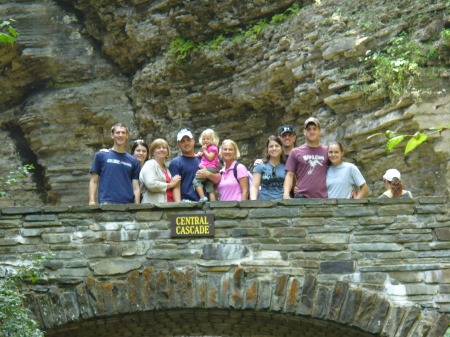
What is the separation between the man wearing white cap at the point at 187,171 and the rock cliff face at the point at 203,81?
3.97 meters

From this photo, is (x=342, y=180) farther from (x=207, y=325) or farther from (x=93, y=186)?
(x=93, y=186)

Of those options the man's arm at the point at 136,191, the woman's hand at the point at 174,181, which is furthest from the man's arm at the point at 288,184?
the man's arm at the point at 136,191

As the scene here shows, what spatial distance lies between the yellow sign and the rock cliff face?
175 inches

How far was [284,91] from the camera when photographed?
12.1 m

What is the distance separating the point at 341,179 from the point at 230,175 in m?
1.32

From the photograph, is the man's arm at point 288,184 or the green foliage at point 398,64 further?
the green foliage at point 398,64

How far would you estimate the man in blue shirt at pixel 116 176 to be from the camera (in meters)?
7.21

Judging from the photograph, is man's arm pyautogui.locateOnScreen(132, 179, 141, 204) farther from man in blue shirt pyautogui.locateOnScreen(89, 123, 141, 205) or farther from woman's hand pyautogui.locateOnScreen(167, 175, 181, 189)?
woman's hand pyautogui.locateOnScreen(167, 175, 181, 189)

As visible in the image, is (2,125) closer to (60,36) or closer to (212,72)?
(60,36)

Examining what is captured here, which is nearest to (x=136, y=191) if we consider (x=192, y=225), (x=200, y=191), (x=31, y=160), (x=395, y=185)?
(x=200, y=191)

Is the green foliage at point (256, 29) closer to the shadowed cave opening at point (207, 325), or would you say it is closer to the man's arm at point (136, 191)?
the man's arm at point (136, 191)

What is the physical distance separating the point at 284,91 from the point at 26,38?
6.00 metres

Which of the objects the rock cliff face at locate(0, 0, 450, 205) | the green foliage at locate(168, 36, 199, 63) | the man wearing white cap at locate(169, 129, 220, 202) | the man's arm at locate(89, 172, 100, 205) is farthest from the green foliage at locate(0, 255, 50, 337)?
the green foliage at locate(168, 36, 199, 63)

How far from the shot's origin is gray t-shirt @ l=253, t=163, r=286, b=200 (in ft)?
23.5
